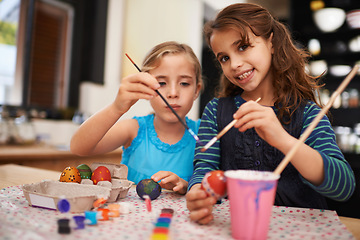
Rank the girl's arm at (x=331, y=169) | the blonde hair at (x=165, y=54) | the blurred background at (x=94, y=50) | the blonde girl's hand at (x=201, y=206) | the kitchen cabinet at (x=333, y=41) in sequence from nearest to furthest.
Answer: the blonde girl's hand at (x=201, y=206)
the girl's arm at (x=331, y=169)
the blonde hair at (x=165, y=54)
the blurred background at (x=94, y=50)
the kitchen cabinet at (x=333, y=41)

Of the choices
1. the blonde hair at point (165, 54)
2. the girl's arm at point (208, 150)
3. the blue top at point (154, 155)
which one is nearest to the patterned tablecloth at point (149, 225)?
the girl's arm at point (208, 150)

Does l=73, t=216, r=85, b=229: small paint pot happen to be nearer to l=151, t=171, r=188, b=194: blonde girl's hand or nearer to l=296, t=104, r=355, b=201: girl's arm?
l=151, t=171, r=188, b=194: blonde girl's hand

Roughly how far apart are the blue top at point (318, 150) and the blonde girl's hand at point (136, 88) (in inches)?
10.4

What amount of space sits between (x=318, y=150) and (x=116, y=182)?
526mm

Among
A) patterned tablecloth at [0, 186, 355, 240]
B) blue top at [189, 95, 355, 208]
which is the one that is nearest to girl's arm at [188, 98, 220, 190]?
blue top at [189, 95, 355, 208]

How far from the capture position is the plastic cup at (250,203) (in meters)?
0.48

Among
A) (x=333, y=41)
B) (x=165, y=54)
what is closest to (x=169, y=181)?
(x=165, y=54)

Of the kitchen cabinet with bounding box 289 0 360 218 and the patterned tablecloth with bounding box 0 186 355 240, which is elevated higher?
the kitchen cabinet with bounding box 289 0 360 218

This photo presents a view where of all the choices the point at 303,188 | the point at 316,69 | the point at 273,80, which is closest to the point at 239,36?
the point at 273,80

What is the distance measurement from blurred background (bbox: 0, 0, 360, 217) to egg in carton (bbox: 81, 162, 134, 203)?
77.0 inches

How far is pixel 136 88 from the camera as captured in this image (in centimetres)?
81

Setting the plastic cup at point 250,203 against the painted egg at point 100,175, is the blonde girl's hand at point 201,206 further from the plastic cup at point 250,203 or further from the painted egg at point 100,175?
the painted egg at point 100,175

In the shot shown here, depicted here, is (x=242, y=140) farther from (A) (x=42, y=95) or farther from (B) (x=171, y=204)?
(A) (x=42, y=95)

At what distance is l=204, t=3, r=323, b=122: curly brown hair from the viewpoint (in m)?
0.96
